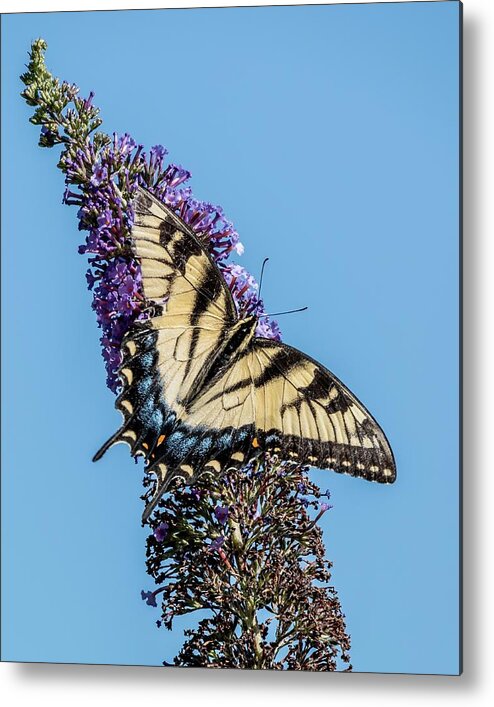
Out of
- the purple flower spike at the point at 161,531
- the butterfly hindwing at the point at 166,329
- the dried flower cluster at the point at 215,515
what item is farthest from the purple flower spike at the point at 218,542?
the butterfly hindwing at the point at 166,329

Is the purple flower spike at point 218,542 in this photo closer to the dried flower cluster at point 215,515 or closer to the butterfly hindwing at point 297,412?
the dried flower cluster at point 215,515

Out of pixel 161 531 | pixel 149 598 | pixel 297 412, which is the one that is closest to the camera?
pixel 297 412

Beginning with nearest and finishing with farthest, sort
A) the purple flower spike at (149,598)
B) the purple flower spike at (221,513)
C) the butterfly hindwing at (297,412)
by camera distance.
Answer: the butterfly hindwing at (297,412)
the purple flower spike at (221,513)
the purple flower spike at (149,598)

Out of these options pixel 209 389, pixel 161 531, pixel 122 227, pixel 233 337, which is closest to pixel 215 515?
pixel 161 531

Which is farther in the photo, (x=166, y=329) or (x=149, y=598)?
(x=149, y=598)

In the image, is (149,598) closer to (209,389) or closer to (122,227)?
A: (209,389)

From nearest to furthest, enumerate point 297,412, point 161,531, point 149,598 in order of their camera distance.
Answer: point 297,412
point 161,531
point 149,598

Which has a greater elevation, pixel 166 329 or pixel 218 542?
pixel 166 329
